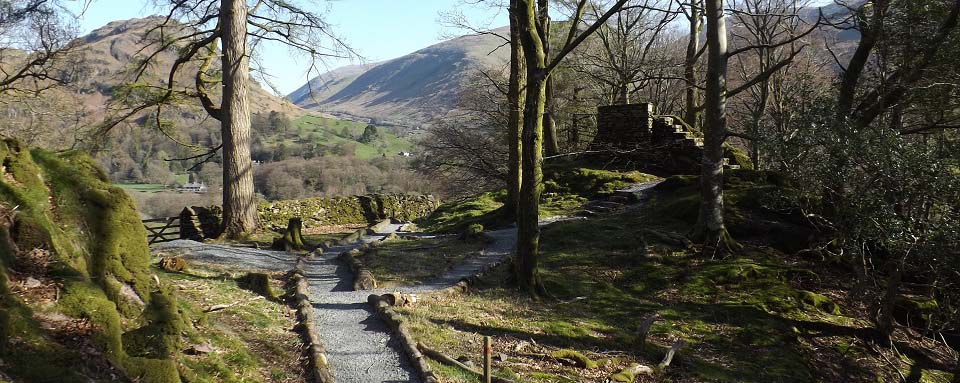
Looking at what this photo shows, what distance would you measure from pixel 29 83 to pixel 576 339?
78.3 ft

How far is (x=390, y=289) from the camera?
9211mm

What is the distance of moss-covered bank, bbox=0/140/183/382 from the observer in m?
3.48

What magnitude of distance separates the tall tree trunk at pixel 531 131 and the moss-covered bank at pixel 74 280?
17.4 ft

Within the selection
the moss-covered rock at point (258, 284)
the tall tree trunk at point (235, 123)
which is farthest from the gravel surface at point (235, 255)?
the tall tree trunk at point (235, 123)

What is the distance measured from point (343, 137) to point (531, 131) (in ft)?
302

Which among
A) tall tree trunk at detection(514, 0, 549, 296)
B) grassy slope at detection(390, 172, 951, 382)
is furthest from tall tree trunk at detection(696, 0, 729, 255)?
tall tree trunk at detection(514, 0, 549, 296)

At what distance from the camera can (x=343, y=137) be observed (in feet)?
319

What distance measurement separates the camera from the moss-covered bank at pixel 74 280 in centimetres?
348

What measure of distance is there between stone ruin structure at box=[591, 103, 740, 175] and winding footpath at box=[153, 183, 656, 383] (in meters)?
6.30

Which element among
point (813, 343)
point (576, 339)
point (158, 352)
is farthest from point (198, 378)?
point (813, 343)

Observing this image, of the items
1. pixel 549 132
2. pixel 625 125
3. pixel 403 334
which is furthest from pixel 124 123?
pixel 625 125

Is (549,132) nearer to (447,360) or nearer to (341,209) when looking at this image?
Result: (341,209)

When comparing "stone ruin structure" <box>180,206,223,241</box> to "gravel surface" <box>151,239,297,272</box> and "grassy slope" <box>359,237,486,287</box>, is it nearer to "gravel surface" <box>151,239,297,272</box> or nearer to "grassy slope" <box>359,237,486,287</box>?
"gravel surface" <box>151,239,297,272</box>

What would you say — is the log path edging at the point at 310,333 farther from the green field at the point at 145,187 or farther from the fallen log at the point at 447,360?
the green field at the point at 145,187
